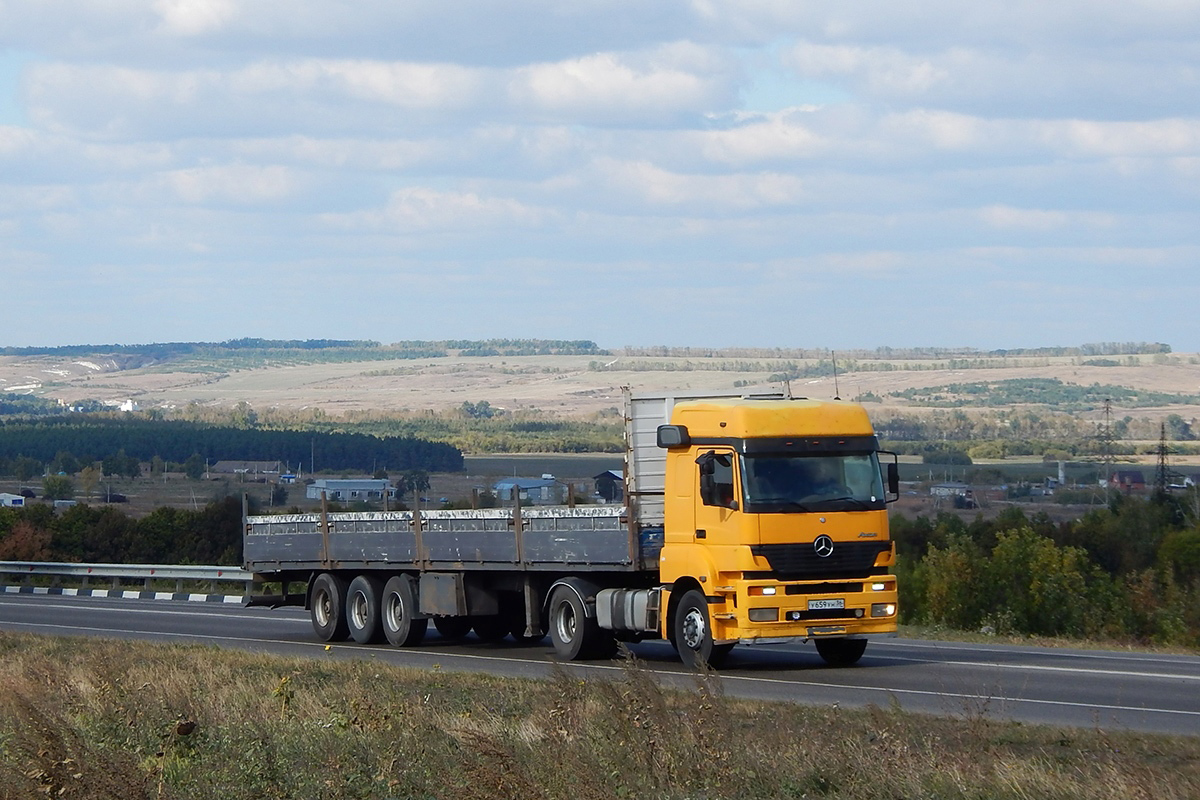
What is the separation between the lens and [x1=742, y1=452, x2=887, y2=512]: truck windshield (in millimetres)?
16766

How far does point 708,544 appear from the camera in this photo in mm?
16969

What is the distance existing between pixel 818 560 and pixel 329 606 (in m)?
9.46

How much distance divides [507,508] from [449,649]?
A: 278 centimetres

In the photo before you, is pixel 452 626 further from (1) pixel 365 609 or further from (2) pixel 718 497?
(2) pixel 718 497

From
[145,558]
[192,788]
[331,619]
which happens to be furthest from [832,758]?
[145,558]

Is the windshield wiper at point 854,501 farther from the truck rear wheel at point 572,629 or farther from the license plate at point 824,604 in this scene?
the truck rear wheel at point 572,629

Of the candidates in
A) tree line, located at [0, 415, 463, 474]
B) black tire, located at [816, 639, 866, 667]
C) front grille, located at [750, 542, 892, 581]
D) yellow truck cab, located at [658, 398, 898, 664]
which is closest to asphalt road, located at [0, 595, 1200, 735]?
black tire, located at [816, 639, 866, 667]

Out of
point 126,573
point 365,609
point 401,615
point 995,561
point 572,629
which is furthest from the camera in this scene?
point 995,561

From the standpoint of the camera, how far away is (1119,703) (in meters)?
14.0

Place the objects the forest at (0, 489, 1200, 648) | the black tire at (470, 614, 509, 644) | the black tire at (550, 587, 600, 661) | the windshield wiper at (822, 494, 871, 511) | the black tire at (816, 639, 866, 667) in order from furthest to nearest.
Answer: the forest at (0, 489, 1200, 648) → the black tire at (470, 614, 509, 644) → the black tire at (550, 587, 600, 661) → the black tire at (816, 639, 866, 667) → the windshield wiper at (822, 494, 871, 511)

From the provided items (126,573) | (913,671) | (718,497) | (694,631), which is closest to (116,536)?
(126,573)

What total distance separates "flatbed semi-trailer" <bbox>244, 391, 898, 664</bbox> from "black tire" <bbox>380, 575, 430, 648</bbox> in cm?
81

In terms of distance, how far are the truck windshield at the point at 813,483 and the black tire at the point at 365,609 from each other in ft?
25.7

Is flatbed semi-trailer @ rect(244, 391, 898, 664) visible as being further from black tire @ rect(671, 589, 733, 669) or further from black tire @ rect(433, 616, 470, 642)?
black tire @ rect(433, 616, 470, 642)
